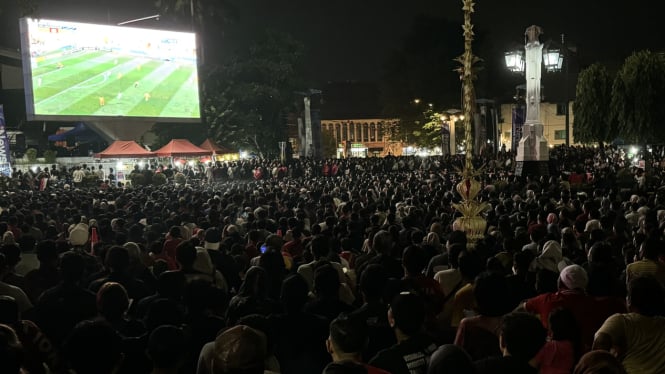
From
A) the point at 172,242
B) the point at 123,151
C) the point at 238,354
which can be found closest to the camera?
the point at 238,354

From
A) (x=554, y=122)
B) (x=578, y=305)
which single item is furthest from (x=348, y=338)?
(x=554, y=122)

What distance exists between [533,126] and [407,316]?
20474 millimetres

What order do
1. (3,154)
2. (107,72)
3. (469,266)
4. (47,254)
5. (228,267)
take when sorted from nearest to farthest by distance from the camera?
(469,266), (47,254), (228,267), (3,154), (107,72)

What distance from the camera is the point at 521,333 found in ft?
11.5

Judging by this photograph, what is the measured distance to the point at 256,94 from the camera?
157 feet

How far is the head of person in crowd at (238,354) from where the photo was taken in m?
2.85

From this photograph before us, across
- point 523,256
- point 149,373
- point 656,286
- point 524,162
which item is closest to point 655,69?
point 524,162

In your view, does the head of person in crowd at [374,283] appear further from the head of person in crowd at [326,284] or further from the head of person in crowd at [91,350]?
the head of person in crowd at [91,350]

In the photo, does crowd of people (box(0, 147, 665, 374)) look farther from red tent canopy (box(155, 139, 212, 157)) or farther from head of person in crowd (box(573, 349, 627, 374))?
red tent canopy (box(155, 139, 212, 157))

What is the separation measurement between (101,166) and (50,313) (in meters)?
28.5

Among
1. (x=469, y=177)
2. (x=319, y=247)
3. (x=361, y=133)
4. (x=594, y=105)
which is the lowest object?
(x=319, y=247)

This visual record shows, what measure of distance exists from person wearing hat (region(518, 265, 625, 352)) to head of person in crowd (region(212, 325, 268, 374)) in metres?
2.62

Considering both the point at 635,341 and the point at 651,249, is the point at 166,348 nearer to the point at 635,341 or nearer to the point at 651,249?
the point at 635,341

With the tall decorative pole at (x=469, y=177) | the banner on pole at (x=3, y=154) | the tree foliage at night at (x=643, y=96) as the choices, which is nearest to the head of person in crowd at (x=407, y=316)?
the tall decorative pole at (x=469, y=177)
